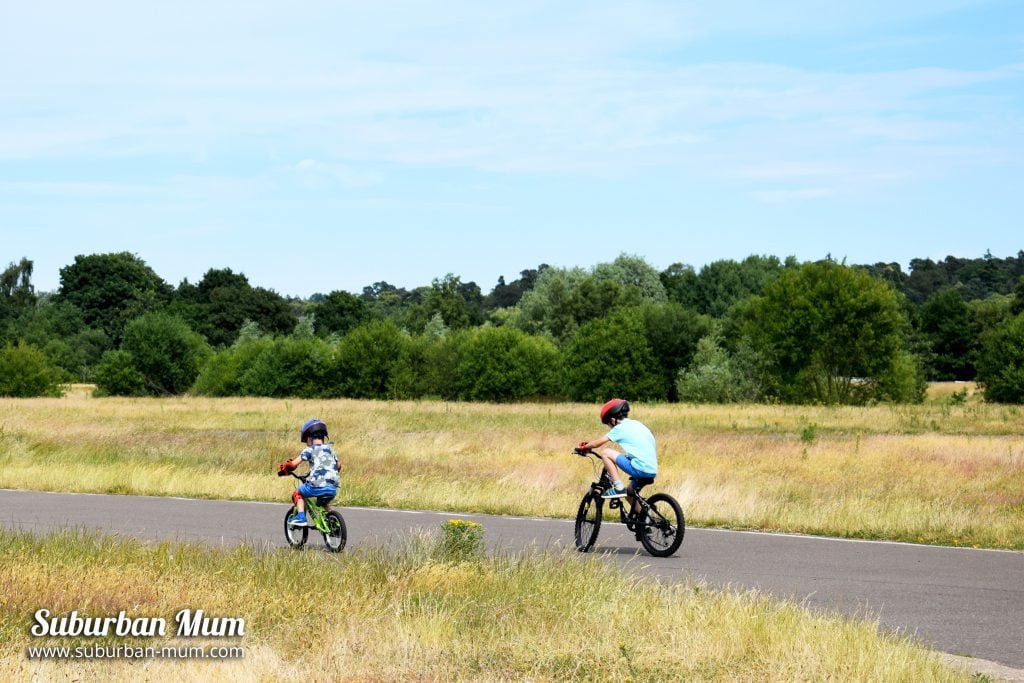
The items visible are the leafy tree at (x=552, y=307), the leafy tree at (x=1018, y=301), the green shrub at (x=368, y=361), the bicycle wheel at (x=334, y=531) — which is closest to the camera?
the bicycle wheel at (x=334, y=531)

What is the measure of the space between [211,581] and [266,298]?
12721 cm

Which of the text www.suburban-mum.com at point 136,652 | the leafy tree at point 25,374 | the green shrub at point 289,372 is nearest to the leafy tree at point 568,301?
the green shrub at point 289,372

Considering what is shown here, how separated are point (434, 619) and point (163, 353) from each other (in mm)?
94328

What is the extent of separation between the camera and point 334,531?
492 inches

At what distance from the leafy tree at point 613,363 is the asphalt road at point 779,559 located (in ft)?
232

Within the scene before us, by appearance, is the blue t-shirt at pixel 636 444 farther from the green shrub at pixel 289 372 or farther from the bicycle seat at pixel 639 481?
the green shrub at pixel 289 372

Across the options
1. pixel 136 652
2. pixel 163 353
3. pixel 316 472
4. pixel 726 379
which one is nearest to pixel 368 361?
pixel 163 353

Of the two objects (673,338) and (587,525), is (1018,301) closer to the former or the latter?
(673,338)

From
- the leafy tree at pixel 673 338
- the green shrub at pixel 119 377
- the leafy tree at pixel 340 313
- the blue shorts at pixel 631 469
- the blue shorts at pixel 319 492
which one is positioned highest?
the leafy tree at pixel 340 313

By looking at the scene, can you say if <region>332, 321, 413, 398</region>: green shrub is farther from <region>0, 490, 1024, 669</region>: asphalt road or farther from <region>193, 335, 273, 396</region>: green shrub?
<region>0, 490, 1024, 669</region>: asphalt road

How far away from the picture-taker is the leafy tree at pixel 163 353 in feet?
317

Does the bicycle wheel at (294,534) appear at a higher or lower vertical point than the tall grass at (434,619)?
lower

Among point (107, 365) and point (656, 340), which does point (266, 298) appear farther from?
point (656, 340)

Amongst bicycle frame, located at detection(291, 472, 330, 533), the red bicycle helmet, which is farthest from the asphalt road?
the red bicycle helmet
